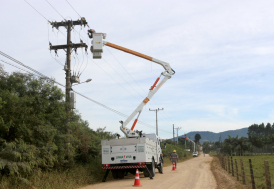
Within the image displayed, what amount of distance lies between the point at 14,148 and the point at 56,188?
7.90 feet

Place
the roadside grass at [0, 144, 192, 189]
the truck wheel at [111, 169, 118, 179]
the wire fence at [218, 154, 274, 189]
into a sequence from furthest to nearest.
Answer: the truck wheel at [111, 169, 118, 179] < the roadside grass at [0, 144, 192, 189] < the wire fence at [218, 154, 274, 189]

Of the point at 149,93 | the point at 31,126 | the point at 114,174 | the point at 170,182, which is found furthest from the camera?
the point at 149,93

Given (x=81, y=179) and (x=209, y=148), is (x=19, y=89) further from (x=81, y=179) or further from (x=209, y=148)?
(x=209, y=148)

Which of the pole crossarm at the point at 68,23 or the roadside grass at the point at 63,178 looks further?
the pole crossarm at the point at 68,23

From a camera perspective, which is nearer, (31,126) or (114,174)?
(31,126)

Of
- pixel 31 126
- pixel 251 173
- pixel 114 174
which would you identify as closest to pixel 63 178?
pixel 31 126

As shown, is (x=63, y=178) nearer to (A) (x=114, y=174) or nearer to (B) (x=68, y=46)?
(A) (x=114, y=174)

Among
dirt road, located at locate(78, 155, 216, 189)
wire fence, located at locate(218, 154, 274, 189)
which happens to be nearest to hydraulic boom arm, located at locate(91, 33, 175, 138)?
dirt road, located at locate(78, 155, 216, 189)

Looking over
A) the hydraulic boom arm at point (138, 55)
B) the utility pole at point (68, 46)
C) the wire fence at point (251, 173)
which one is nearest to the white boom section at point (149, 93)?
the hydraulic boom arm at point (138, 55)

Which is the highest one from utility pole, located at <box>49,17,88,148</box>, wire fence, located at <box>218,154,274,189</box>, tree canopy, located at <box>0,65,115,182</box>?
utility pole, located at <box>49,17,88,148</box>

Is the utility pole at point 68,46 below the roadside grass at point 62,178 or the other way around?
the other way around

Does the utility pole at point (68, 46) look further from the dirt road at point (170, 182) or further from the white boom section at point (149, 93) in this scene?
the dirt road at point (170, 182)

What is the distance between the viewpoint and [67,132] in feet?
46.9

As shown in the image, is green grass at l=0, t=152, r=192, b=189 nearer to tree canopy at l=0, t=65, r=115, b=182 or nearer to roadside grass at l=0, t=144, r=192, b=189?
roadside grass at l=0, t=144, r=192, b=189
